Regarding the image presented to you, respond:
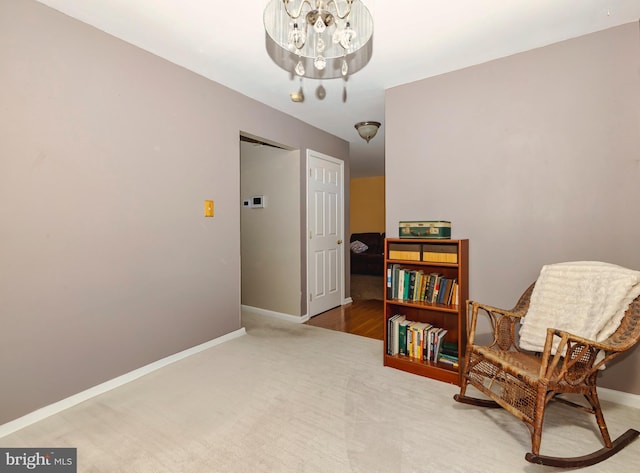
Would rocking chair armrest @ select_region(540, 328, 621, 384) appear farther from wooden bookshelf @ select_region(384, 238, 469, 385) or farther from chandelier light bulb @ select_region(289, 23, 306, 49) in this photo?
chandelier light bulb @ select_region(289, 23, 306, 49)

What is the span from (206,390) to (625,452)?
2.29m

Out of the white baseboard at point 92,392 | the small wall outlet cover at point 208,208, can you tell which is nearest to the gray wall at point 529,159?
the small wall outlet cover at point 208,208

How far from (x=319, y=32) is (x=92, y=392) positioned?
8.25ft

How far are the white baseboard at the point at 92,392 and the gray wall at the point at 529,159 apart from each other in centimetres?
206

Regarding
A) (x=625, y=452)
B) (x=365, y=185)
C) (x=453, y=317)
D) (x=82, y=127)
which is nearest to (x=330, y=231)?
(x=453, y=317)

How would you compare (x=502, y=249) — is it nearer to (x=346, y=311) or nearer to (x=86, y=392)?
(x=346, y=311)

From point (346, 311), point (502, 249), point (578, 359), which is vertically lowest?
point (346, 311)

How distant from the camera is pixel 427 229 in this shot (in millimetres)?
2275

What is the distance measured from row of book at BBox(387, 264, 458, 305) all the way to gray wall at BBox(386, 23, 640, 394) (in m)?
0.28

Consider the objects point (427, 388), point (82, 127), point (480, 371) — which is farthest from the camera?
point (427, 388)

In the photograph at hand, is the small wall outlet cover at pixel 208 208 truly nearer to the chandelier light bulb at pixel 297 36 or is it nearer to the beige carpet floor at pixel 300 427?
the beige carpet floor at pixel 300 427

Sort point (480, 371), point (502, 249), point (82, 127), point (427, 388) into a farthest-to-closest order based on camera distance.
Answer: point (502, 249) < point (427, 388) < point (82, 127) < point (480, 371)

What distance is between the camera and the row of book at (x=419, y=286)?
2262 millimetres

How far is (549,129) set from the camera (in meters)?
2.14
